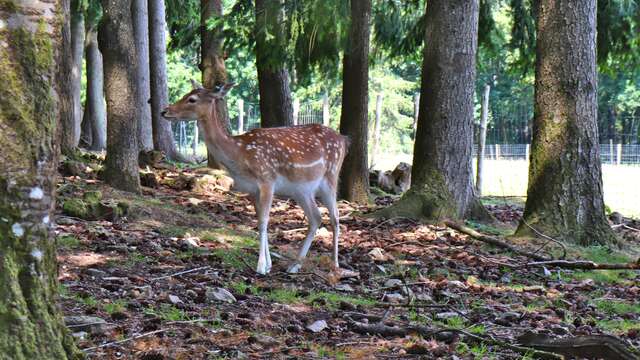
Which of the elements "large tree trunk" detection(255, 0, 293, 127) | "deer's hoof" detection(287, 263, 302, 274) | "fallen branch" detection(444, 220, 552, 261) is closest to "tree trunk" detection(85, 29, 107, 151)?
"large tree trunk" detection(255, 0, 293, 127)

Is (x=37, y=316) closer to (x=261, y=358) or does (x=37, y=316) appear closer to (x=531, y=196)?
(x=261, y=358)

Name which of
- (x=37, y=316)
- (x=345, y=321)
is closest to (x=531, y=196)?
(x=345, y=321)

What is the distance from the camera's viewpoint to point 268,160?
7750 mm

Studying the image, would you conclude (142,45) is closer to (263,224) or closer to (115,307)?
(263,224)

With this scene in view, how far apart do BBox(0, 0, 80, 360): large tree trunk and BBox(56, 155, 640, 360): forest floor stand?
0.99 meters

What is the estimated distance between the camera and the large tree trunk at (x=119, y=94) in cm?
1005

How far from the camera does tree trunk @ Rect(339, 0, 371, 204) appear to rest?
1245cm

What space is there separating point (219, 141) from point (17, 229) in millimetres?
4755

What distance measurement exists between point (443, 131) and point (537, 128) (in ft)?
3.96

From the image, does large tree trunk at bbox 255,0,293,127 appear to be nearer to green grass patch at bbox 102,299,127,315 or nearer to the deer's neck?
the deer's neck

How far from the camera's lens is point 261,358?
14.1 ft

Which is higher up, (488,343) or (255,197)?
(255,197)

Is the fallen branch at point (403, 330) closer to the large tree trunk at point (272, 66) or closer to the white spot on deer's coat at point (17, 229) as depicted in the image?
the white spot on deer's coat at point (17, 229)

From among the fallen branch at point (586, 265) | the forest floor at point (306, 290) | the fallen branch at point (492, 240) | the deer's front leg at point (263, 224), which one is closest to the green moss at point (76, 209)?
the forest floor at point (306, 290)
